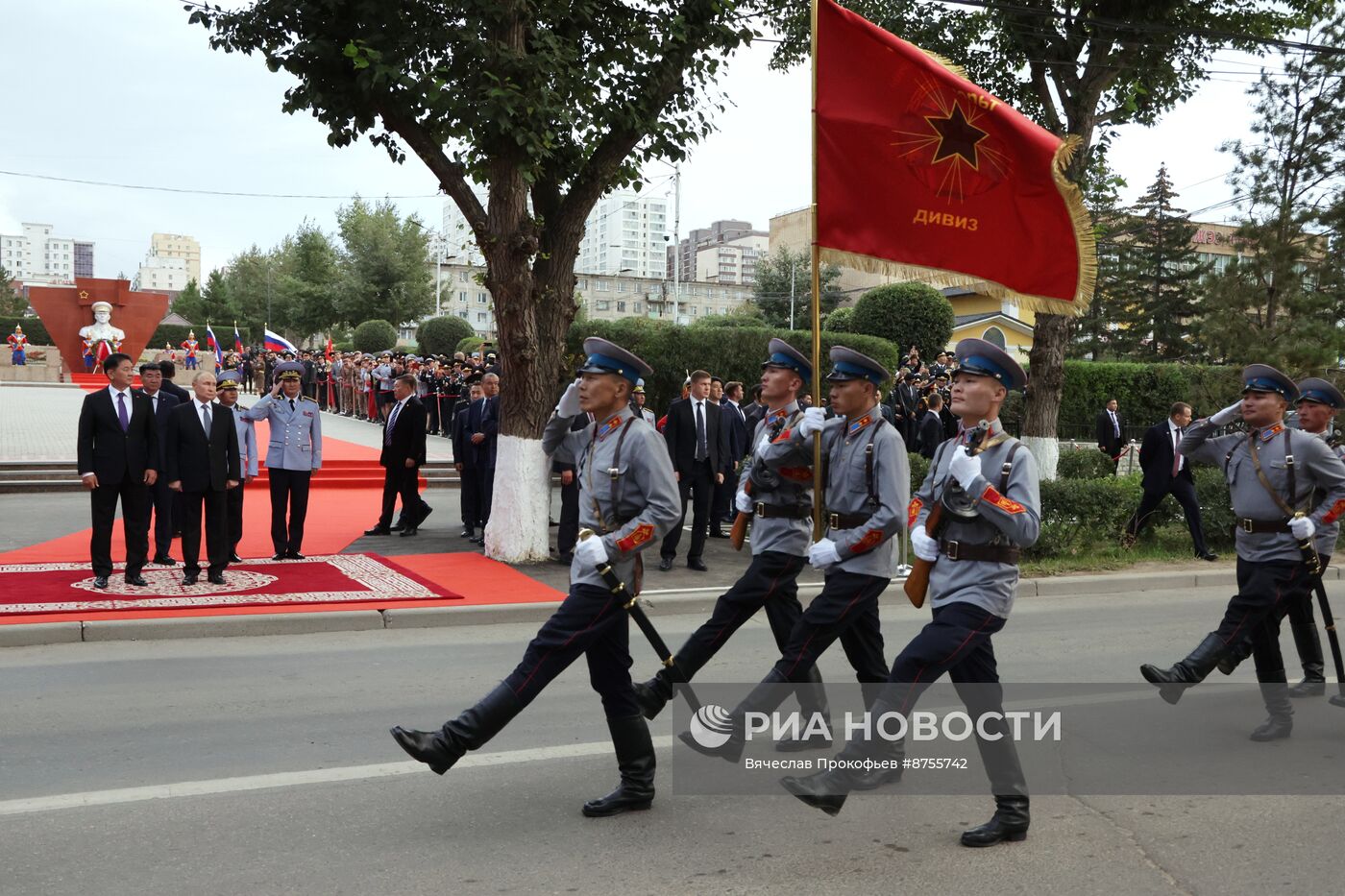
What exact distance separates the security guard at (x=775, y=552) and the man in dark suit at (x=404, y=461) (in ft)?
27.9

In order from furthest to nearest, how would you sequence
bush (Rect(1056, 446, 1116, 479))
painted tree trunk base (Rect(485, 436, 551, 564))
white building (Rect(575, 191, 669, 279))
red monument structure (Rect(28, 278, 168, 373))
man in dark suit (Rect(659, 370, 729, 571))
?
white building (Rect(575, 191, 669, 279))
red monument structure (Rect(28, 278, 168, 373))
bush (Rect(1056, 446, 1116, 479))
man in dark suit (Rect(659, 370, 729, 571))
painted tree trunk base (Rect(485, 436, 551, 564))

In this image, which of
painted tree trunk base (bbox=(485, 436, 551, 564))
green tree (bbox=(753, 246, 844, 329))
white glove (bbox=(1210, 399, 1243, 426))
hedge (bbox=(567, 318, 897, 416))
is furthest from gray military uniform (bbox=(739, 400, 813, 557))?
green tree (bbox=(753, 246, 844, 329))

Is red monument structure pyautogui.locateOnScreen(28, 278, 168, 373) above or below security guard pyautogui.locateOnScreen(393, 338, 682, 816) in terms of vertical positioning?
above

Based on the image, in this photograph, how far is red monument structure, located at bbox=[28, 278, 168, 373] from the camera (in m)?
44.0

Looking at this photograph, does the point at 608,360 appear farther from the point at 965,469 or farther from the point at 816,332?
the point at 965,469

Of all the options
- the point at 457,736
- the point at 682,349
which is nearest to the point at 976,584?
the point at 457,736

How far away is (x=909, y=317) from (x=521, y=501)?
25.0 metres

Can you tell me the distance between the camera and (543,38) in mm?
10711

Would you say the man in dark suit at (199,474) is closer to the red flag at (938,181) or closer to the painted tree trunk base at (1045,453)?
the red flag at (938,181)

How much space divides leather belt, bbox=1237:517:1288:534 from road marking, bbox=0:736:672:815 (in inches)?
136

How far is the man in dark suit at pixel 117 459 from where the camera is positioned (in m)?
9.66

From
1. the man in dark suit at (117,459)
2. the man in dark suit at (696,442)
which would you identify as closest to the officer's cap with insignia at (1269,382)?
the man in dark suit at (696,442)

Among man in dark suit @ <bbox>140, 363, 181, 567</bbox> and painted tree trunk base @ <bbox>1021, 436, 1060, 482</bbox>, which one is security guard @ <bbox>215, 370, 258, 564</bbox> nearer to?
man in dark suit @ <bbox>140, 363, 181, 567</bbox>

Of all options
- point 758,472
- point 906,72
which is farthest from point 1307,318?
point 758,472
